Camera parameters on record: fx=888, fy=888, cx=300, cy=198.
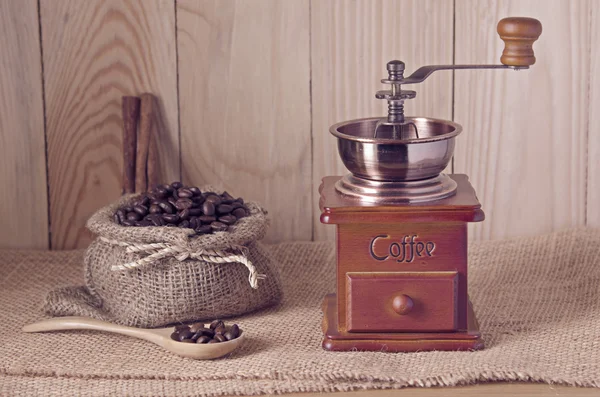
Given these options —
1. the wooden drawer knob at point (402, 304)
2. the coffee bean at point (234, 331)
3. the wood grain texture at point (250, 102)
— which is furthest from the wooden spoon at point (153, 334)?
the wood grain texture at point (250, 102)

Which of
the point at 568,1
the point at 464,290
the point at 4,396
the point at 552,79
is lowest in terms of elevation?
the point at 4,396

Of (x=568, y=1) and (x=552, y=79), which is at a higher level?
(x=568, y=1)

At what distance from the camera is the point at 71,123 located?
6.66 feet

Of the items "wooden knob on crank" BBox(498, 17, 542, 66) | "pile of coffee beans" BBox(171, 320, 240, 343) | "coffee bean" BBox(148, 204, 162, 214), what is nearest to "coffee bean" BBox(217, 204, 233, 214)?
"coffee bean" BBox(148, 204, 162, 214)

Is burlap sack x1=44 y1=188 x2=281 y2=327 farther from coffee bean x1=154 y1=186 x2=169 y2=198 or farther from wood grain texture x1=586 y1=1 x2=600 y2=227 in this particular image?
wood grain texture x1=586 y1=1 x2=600 y2=227

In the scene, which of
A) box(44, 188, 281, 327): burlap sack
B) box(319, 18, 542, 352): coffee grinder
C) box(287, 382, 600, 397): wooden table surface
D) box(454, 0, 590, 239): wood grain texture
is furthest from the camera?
box(454, 0, 590, 239): wood grain texture

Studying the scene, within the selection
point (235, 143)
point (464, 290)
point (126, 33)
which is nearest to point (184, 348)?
point (464, 290)

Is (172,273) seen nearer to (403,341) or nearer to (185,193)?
(185,193)

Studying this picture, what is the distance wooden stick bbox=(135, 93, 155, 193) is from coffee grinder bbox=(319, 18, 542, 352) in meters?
0.61

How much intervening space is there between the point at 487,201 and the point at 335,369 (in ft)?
2.60

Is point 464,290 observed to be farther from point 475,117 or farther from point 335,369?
point 475,117

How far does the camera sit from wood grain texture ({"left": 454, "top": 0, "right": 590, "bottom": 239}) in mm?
1963

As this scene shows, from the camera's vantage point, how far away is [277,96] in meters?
2.01

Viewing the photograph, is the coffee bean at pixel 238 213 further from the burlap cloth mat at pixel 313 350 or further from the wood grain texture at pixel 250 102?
the wood grain texture at pixel 250 102
